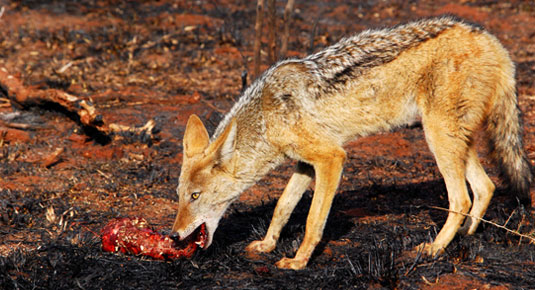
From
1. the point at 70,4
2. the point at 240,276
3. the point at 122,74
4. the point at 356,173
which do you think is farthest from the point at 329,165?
the point at 70,4

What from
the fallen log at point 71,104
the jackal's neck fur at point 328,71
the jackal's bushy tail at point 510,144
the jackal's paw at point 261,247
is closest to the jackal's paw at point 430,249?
the jackal's bushy tail at point 510,144

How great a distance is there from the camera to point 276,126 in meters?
5.29

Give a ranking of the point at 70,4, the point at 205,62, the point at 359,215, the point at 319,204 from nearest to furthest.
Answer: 1. the point at 319,204
2. the point at 359,215
3. the point at 205,62
4. the point at 70,4

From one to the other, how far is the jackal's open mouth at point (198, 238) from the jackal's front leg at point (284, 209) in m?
0.56

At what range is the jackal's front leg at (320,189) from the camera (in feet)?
16.8

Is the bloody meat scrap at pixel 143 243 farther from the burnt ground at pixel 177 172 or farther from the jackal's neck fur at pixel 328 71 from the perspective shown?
the jackal's neck fur at pixel 328 71

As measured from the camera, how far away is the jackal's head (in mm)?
5082

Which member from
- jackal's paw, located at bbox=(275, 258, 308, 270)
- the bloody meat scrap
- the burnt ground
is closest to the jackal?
jackal's paw, located at bbox=(275, 258, 308, 270)

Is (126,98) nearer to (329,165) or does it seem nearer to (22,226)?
(22,226)

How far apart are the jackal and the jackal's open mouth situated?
0.08m

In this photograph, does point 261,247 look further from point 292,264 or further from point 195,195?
point 195,195

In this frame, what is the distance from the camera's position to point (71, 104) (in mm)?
8773

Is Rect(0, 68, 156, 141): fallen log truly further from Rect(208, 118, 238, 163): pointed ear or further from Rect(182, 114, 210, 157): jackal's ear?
Rect(208, 118, 238, 163): pointed ear

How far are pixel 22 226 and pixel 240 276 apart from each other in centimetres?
259
